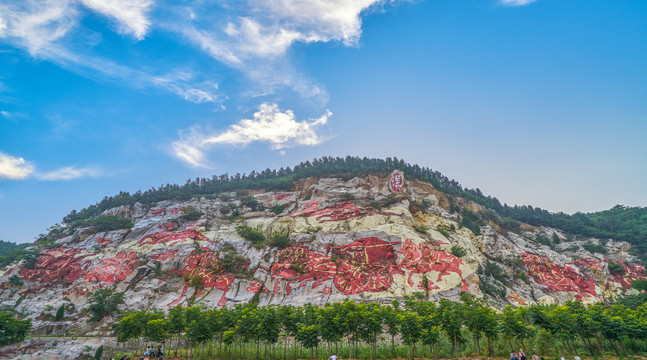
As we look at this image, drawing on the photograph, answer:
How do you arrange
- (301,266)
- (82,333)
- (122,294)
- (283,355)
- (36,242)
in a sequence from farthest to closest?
1. (36,242)
2. (301,266)
3. (122,294)
4. (82,333)
5. (283,355)

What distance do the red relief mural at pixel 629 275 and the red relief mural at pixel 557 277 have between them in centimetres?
518

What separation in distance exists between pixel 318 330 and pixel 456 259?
25.7 meters

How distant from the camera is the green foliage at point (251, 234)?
44.6 m

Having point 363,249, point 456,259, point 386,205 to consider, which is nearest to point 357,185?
point 386,205

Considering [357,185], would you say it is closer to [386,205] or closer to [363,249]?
[386,205]

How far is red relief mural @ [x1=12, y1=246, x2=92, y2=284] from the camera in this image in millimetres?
40406

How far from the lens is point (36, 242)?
55062 millimetres

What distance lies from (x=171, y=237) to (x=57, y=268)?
13.9 meters

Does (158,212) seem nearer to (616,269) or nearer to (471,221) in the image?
(471,221)

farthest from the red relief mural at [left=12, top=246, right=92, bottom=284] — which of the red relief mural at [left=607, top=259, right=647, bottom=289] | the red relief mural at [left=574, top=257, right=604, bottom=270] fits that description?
the red relief mural at [left=607, top=259, right=647, bottom=289]

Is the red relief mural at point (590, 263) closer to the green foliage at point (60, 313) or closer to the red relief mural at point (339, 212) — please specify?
the red relief mural at point (339, 212)

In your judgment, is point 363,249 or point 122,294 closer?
point 122,294

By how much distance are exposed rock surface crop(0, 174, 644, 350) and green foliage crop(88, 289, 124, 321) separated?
1116 mm

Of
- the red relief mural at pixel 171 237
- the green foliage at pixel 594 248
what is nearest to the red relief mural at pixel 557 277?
the green foliage at pixel 594 248
